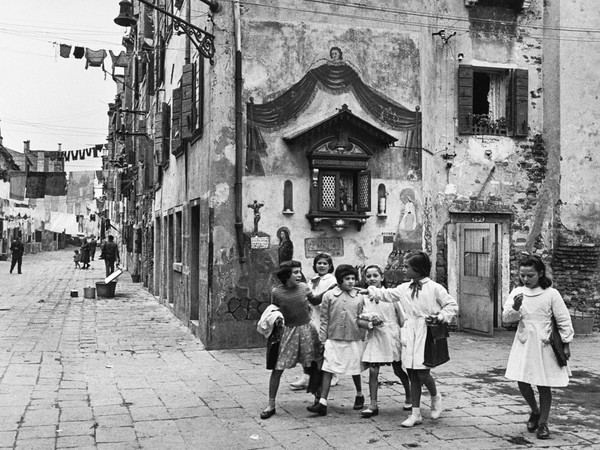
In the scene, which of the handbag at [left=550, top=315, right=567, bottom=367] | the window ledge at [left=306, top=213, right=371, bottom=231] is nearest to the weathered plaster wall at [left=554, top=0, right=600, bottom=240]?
the window ledge at [left=306, top=213, right=371, bottom=231]

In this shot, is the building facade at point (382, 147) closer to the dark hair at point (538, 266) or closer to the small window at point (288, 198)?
the small window at point (288, 198)

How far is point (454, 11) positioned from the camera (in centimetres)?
1390

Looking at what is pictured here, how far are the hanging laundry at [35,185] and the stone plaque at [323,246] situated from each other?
35.3 metres

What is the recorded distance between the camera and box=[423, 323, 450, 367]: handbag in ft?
21.8

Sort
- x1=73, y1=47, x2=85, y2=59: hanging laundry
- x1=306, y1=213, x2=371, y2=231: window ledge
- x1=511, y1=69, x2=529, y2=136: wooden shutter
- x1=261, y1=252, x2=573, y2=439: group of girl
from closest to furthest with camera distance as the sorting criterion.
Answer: x1=261, y1=252, x2=573, y2=439: group of girl → x1=306, y1=213, x2=371, y2=231: window ledge → x1=511, y1=69, x2=529, y2=136: wooden shutter → x1=73, y1=47, x2=85, y2=59: hanging laundry

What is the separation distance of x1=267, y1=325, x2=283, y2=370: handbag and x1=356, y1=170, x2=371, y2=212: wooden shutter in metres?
5.46

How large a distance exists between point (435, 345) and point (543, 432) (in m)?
1.27

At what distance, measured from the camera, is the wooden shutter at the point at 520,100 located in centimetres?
1399

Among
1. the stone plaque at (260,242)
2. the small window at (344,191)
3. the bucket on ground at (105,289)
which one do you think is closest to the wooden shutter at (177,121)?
the stone plaque at (260,242)

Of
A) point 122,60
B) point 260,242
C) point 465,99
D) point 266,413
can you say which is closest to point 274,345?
point 266,413

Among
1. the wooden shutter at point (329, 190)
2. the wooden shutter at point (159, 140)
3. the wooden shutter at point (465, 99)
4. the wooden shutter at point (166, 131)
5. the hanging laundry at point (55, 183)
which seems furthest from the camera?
the hanging laundry at point (55, 183)

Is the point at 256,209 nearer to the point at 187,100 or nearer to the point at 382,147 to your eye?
the point at 382,147

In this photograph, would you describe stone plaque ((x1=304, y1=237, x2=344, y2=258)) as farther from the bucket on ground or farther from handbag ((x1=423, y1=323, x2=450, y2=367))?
the bucket on ground

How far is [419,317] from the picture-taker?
22.4 feet
